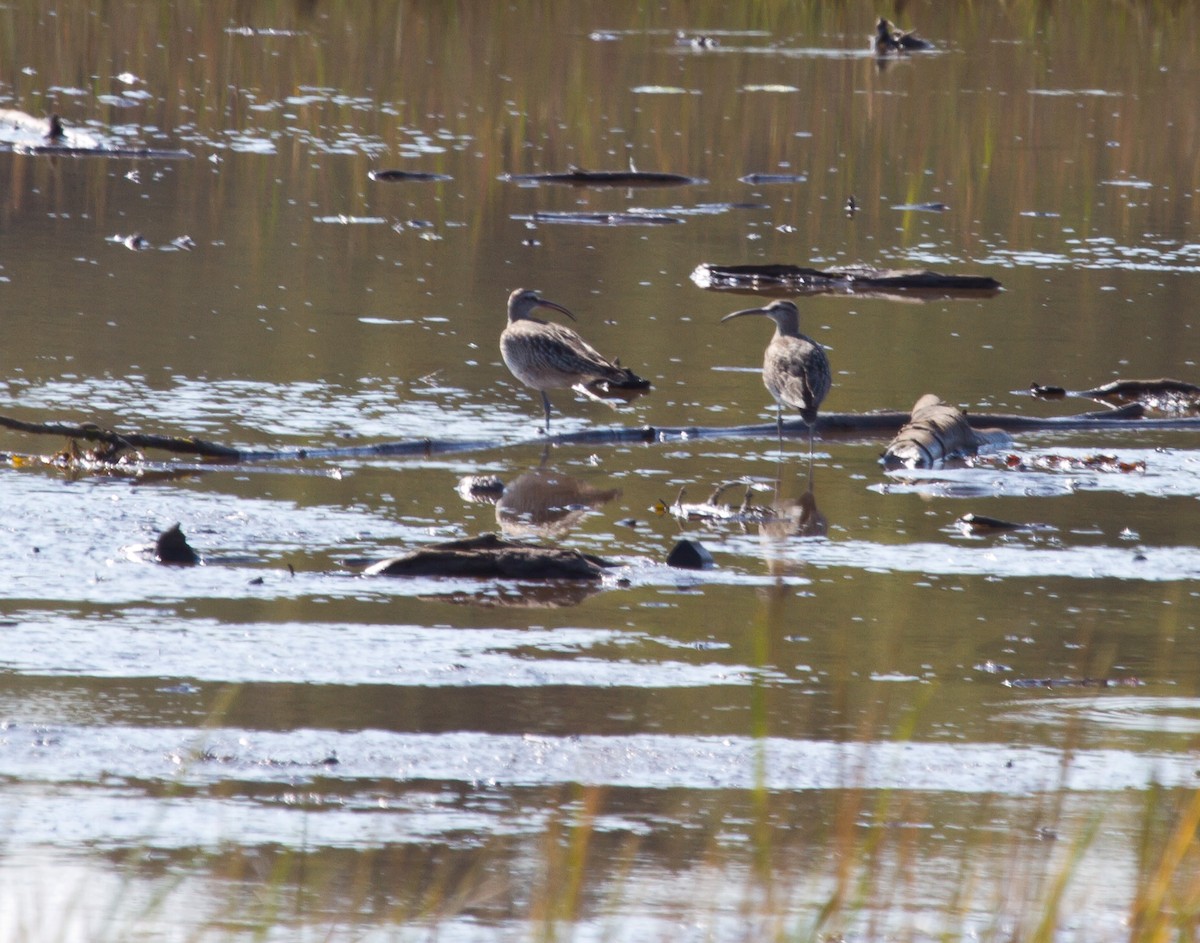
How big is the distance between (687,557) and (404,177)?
10083 millimetres

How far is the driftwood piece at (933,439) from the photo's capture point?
944cm

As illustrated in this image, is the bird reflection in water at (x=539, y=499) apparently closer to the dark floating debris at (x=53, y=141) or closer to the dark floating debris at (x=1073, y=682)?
the dark floating debris at (x=1073, y=682)

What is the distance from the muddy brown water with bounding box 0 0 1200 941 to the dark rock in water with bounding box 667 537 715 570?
6cm

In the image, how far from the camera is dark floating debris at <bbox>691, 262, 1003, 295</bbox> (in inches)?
540

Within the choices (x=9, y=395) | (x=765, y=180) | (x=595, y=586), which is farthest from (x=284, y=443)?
(x=765, y=180)

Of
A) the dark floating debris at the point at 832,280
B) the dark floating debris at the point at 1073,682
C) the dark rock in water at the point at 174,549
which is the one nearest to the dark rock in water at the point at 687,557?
the dark floating debris at the point at 1073,682

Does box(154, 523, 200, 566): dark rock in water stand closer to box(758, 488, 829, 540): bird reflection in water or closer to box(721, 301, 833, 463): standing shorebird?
box(758, 488, 829, 540): bird reflection in water

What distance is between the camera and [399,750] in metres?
5.76

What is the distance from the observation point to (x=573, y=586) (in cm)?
741

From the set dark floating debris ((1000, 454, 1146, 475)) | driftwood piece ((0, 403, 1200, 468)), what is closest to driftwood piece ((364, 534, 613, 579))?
driftwood piece ((0, 403, 1200, 468))

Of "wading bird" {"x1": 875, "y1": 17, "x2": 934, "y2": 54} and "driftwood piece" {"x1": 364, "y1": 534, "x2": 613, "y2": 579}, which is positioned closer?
"driftwood piece" {"x1": 364, "y1": 534, "x2": 613, "y2": 579}

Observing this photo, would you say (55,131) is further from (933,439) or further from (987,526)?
(987,526)

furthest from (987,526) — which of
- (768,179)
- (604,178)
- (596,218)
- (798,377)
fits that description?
(768,179)

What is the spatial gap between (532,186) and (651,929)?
1302 cm
